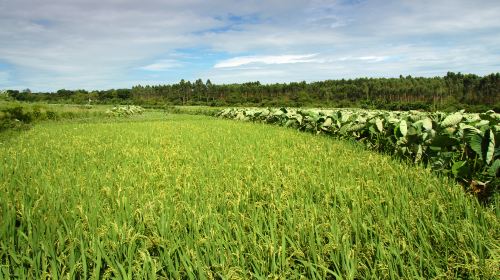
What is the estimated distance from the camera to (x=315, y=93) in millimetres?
109250

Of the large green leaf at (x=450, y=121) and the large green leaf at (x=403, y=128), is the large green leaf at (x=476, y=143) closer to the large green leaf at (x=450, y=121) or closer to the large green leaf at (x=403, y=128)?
the large green leaf at (x=450, y=121)

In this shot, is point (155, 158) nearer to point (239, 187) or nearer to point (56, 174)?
point (56, 174)

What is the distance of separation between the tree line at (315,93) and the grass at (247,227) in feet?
237

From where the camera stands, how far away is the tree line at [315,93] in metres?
79.4

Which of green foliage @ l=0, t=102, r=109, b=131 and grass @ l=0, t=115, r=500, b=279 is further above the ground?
green foliage @ l=0, t=102, r=109, b=131

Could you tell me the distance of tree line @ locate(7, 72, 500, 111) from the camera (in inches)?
3127

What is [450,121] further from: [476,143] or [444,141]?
[476,143]

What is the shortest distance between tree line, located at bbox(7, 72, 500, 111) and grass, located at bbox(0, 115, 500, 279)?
7235 centimetres

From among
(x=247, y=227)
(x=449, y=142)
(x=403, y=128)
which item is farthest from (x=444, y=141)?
(x=247, y=227)

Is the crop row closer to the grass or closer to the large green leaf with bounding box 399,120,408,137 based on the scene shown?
the large green leaf with bounding box 399,120,408,137

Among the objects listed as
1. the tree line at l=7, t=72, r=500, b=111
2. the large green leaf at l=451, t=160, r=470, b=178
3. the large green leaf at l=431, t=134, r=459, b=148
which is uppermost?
the tree line at l=7, t=72, r=500, b=111

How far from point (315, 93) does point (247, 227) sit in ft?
359

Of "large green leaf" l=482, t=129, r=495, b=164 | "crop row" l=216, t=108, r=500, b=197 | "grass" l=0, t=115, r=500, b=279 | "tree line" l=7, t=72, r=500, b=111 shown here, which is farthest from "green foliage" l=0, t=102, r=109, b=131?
"tree line" l=7, t=72, r=500, b=111

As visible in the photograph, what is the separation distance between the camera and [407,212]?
125 inches
